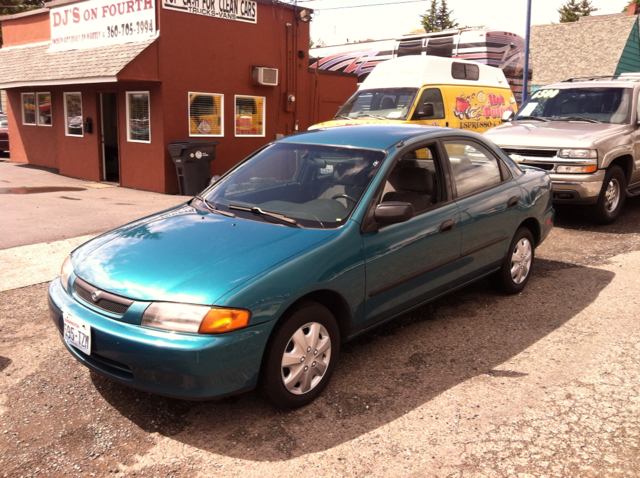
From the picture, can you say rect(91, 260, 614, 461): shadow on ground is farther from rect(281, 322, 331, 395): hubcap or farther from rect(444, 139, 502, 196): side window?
rect(444, 139, 502, 196): side window

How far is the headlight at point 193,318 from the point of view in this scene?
3.08 meters

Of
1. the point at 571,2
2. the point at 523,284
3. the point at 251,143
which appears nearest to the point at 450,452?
the point at 523,284

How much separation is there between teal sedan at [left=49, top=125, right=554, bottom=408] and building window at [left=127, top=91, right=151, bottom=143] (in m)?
8.90

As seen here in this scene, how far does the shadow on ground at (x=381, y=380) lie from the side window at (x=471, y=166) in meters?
1.14

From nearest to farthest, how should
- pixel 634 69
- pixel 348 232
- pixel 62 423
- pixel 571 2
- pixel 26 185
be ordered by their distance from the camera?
pixel 62 423, pixel 348 232, pixel 26 185, pixel 634 69, pixel 571 2

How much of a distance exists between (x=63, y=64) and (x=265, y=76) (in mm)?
4772

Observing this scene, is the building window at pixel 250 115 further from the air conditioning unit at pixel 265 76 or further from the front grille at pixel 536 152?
the front grille at pixel 536 152

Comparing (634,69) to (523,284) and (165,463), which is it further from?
(165,463)

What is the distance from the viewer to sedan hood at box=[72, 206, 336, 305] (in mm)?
3238

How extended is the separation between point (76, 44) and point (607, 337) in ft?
45.8

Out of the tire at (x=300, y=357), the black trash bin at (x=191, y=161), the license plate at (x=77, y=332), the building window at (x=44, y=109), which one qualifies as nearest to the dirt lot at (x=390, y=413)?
the tire at (x=300, y=357)

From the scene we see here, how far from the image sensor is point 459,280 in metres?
4.80

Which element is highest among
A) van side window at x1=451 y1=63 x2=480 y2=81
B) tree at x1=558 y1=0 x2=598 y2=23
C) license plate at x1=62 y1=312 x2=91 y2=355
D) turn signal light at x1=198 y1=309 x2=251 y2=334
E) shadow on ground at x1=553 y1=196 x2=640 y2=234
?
tree at x1=558 y1=0 x2=598 y2=23

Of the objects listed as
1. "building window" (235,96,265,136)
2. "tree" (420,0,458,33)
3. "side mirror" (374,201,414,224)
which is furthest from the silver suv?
"tree" (420,0,458,33)
